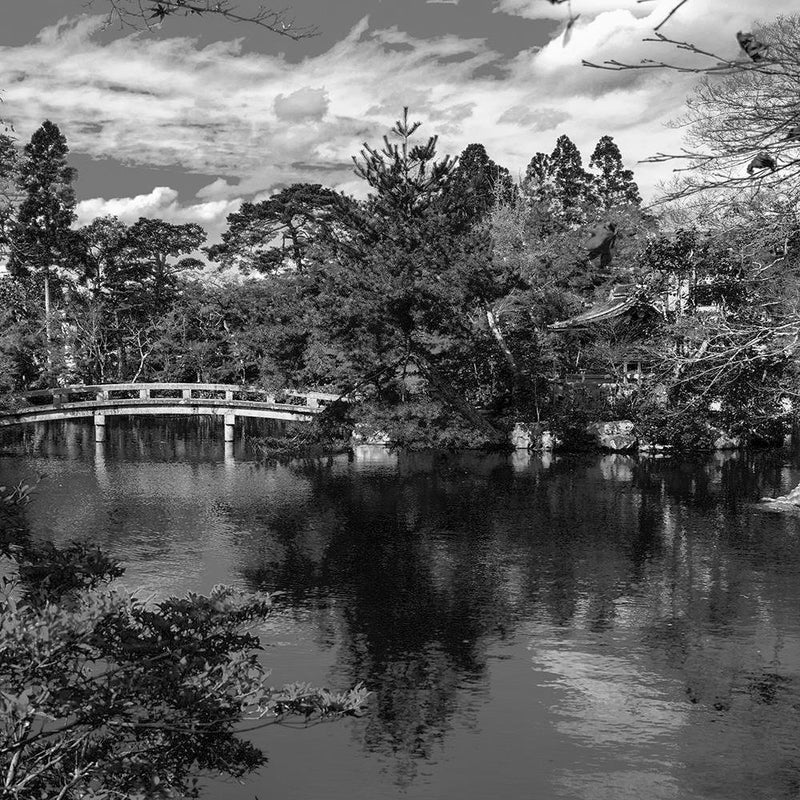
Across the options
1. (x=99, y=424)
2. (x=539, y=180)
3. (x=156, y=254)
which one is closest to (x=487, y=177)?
(x=539, y=180)

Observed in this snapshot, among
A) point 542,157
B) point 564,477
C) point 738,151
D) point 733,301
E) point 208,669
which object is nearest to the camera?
point 738,151

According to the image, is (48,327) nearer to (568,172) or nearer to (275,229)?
(275,229)

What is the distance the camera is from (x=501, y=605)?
567 inches

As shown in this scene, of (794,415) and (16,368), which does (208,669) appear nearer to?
(794,415)

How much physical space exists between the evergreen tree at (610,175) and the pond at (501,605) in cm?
3568

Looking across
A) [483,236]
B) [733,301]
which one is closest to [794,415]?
[733,301]

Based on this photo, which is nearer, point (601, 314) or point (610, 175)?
point (601, 314)

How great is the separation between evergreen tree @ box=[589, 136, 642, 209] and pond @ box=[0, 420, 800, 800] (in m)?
35.7

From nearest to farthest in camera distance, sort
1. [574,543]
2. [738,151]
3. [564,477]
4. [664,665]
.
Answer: [738,151], [664,665], [574,543], [564,477]

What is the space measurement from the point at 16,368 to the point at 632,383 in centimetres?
2492

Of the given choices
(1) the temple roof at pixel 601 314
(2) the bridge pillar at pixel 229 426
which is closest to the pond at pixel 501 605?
(2) the bridge pillar at pixel 229 426

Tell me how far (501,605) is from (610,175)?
5172 cm

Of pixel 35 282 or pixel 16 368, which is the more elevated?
pixel 35 282

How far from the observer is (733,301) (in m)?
28.2
